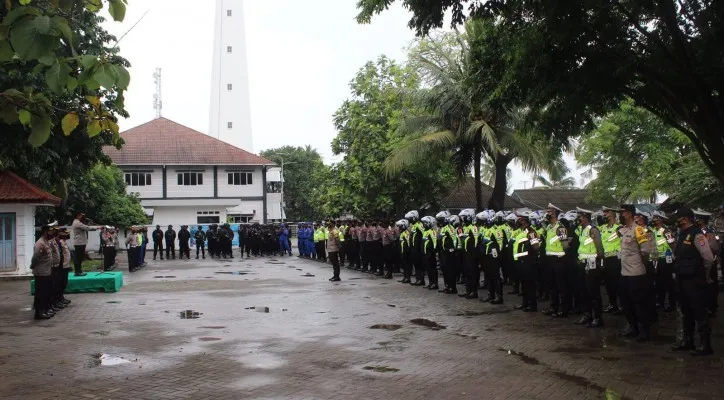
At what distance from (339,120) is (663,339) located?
24.5 m

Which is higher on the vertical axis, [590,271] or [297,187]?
[297,187]

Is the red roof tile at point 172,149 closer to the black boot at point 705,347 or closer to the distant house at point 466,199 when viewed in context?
the distant house at point 466,199

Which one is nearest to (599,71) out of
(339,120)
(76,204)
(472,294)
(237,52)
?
(472,294)

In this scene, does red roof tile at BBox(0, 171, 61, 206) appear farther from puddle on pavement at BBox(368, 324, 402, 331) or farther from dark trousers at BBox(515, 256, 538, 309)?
dark trousers at BBox(515, 256, 538, 309)

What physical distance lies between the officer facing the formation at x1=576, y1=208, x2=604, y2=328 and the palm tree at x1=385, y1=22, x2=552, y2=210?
36.5 feet

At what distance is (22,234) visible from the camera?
70.7 ft

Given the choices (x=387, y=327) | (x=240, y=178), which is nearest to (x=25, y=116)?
(x=387, y=327)

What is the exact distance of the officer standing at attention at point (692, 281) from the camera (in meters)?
8.73

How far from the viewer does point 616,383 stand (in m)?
7.28

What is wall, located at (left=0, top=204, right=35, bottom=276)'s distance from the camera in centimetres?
2133

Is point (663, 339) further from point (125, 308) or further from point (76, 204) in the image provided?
point (76, 204)

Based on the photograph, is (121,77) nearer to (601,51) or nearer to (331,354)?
(331,354)

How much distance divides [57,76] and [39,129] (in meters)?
0.68

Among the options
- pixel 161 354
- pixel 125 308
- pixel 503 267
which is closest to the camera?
pixel 161 354
